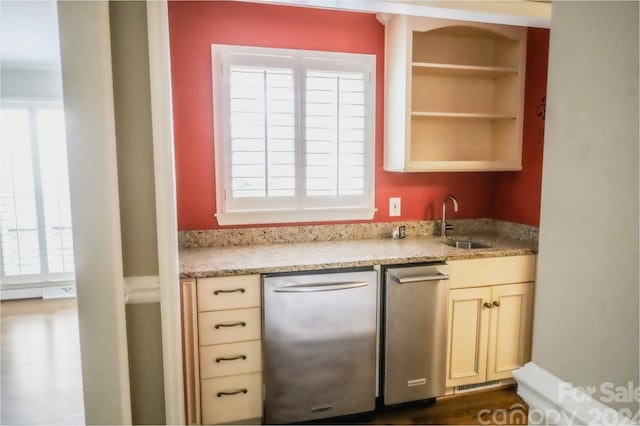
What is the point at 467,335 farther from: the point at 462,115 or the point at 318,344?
the point at 462,115

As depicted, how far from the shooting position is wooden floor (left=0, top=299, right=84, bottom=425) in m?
2.48

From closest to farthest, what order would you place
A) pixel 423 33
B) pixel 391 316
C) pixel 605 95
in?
pixel 605 95 → pixel 391 316 → pixel 423 33

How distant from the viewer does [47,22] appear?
3.16 m

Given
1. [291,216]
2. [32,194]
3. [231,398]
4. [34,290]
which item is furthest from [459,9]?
[34,290]

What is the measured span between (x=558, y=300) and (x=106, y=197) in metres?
1.25

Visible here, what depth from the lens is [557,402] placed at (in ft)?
1.99

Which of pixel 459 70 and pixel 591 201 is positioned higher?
pixel 459 70

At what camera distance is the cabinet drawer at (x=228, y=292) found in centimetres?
208

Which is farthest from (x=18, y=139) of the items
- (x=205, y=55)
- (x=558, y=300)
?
(x=558, y=300)

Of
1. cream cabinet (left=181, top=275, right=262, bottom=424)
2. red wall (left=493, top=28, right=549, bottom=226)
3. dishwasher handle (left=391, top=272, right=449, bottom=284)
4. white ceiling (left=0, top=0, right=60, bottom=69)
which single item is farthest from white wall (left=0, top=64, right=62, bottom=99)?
red wall (left=493, top=28, right=549, bottom=226)

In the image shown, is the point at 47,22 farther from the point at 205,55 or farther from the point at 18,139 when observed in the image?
the point at 18,139

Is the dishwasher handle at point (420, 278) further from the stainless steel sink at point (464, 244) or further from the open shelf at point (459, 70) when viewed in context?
the open shelf at point (459, 70)

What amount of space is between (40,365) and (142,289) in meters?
2.41

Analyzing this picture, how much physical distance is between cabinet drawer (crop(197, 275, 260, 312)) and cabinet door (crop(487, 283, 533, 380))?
1471 mm
